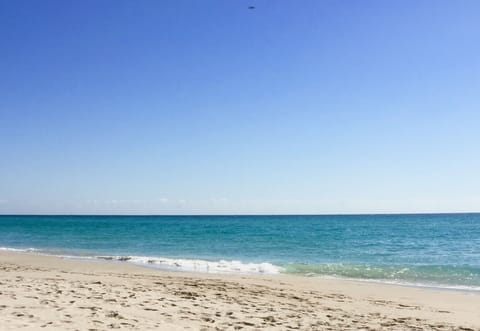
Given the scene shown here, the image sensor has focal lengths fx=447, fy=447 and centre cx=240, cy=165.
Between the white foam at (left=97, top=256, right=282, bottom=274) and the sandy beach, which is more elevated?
the sandy beach

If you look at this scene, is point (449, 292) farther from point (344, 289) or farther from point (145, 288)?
point (145, 288)

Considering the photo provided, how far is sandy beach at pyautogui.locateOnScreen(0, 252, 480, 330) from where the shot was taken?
842cm

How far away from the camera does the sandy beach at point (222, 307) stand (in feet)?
27.6

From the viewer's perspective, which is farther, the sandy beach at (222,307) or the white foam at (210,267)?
the white foam at (210,267)

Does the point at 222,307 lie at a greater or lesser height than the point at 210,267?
greater

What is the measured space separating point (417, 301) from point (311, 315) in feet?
17.1

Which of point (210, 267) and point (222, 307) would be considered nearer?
point (222, 307)

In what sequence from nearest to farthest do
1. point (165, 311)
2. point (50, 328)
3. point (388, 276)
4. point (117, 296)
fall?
point (50, 328) → point (165, 311) → point (117, 296) → point (388, 276)

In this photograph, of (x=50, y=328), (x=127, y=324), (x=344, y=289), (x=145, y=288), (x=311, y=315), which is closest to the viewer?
(x=50, y=328)

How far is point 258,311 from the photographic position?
1022cm

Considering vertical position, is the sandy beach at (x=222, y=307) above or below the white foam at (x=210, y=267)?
above

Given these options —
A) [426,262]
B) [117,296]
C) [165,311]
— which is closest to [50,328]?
[165,311]

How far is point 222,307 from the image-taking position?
10398 millimetres

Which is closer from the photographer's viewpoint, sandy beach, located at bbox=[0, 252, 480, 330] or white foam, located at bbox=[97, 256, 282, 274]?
sandy beach, located at bbox=[0, 252, 480, 330]
